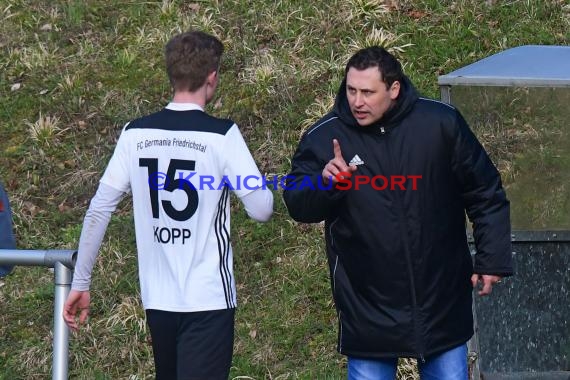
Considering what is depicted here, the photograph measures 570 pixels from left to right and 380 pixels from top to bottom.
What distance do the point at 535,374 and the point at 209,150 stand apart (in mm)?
2578

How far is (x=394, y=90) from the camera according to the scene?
4.52 meters

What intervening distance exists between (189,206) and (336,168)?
0.58 metres

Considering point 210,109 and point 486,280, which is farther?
point 210,109

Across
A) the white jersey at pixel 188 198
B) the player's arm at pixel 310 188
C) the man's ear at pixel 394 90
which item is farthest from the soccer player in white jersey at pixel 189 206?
the man's ear at pixel 394 90

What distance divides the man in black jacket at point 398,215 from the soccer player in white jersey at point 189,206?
0.37 metres

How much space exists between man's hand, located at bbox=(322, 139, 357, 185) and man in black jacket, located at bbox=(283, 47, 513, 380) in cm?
4

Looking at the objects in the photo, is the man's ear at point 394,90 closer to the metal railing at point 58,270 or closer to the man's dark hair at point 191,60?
the man's dark hair at point 191,60

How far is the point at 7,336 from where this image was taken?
7.13 m

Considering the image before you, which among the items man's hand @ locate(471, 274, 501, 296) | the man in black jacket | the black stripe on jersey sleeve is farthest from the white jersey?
man's hand @ locate(471, 274, 501, 296)

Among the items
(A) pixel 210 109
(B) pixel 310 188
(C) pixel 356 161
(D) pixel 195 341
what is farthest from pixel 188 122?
(A) pixel 210 109

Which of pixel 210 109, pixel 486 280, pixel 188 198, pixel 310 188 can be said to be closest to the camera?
pixel 188 198

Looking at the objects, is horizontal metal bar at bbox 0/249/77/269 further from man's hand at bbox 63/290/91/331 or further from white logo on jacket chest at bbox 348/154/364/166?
white logo on jacket chest at bbox 348/154/364/166

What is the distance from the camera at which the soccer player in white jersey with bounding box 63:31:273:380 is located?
13.8ft

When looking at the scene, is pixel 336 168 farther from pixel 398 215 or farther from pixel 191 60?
pixel 191 60
